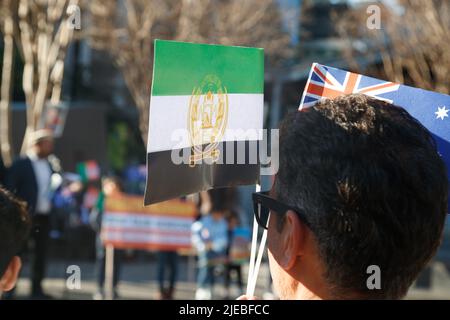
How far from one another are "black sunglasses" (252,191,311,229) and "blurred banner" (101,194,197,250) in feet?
31.1

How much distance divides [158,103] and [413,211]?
93 centimetres

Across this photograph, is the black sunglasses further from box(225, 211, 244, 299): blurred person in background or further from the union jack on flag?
box(225, 211, 244, 299): blurred person in background

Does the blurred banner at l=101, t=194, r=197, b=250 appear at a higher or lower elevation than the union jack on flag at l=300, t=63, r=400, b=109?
lower

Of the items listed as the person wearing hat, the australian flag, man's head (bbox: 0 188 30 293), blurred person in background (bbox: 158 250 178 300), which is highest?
the australian flag

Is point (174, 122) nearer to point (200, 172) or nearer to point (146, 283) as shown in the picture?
point (200, 172)

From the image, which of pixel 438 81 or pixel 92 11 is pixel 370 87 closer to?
pixel 438 81

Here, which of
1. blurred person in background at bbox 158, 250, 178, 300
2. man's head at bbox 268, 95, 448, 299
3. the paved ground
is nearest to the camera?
man's head at bbox 268, 95, 448, 299

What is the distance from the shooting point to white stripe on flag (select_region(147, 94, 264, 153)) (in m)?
2.47

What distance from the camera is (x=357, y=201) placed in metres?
1.74

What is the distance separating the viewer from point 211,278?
11.3 m

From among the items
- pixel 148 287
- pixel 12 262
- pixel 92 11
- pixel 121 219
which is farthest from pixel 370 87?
pixel 92 11

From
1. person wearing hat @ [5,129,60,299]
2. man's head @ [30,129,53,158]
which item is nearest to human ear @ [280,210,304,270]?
person wearing hat @ [5,129,60,299]

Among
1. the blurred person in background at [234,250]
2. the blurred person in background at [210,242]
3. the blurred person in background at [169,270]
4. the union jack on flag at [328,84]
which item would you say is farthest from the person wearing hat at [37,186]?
the union jack on flag at [328,84]
